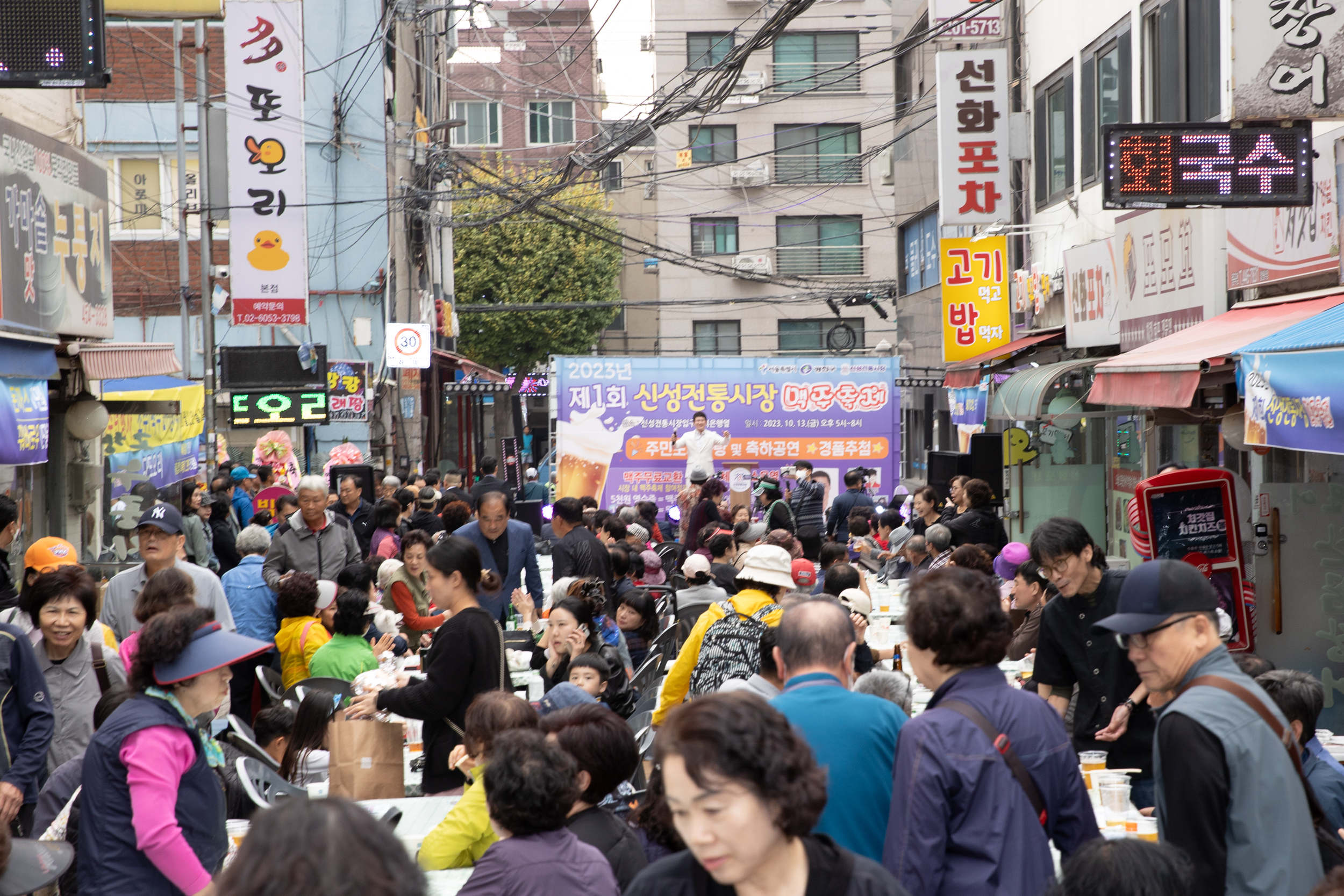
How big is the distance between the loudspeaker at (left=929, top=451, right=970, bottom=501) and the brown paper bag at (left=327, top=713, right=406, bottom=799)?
12445 mm

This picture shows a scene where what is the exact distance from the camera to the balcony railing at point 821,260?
139ft

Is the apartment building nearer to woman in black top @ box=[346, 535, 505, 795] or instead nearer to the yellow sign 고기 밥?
the yellow sign 고기 밥

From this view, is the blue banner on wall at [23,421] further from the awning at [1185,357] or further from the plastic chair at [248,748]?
the awning at [1185,357]

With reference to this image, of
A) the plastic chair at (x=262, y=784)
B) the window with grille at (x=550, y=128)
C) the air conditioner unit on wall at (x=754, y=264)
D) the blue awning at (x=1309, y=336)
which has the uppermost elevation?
the window with grille at (x=550, y=128)

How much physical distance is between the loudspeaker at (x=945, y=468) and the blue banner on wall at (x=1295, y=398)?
30.8 ft

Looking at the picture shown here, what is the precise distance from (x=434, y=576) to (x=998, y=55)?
1220 centimetres

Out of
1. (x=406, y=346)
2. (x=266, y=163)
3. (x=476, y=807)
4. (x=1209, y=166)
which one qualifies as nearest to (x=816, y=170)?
(x=406, y=346)

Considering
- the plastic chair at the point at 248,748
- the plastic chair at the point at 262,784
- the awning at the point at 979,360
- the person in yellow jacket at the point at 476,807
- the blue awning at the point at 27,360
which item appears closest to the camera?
the person in yellow jacket at the point at 476,807

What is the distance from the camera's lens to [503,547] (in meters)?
10.1

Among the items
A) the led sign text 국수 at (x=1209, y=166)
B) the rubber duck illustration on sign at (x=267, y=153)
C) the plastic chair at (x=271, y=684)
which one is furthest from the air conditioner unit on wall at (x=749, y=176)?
the plastic chair at (x=271, y=684)

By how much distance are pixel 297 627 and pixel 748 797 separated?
19.3ft

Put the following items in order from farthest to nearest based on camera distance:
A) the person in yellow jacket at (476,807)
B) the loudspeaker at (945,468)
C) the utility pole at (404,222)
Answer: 1. the utility pole at (404,222)
2. the loudspeaker at (945,468)
3. the person in yellow jacket at (476,807)

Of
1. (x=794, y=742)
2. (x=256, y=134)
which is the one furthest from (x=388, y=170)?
(x=794, y=742)

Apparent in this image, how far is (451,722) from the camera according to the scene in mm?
5465
